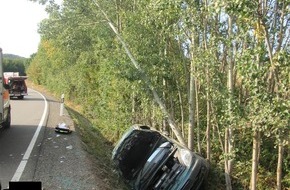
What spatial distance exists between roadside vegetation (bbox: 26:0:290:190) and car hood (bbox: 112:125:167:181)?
1.52m

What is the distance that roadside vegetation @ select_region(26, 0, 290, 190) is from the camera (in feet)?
19.0

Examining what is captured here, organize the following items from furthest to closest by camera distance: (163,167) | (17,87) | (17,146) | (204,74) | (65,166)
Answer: (17,87) → (17,146) → (204,74) → (65,166) → (163,167)

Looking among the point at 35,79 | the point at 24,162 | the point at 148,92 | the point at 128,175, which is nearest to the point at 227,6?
the point at 128,175

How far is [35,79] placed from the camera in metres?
69.8

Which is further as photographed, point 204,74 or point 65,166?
point 204,74

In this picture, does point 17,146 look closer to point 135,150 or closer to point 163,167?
point 135,150

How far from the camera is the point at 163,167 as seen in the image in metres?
7.29

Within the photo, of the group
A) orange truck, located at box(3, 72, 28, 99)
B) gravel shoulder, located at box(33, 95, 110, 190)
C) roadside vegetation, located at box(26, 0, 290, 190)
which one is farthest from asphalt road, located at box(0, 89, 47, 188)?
orange truck, located at box(3, 72, 28, 99)

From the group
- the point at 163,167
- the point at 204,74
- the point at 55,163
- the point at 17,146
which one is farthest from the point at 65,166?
the point at 204,74

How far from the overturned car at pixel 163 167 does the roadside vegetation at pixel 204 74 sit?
1.08 meters

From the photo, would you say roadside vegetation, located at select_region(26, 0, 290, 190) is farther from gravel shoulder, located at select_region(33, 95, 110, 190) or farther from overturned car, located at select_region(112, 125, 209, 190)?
gravel shoulder, located at select_region(33, 95, 110, 190)

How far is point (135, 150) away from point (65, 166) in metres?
1.71

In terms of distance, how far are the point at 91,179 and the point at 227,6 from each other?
13.4 ft

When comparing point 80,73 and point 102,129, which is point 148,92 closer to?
point 102,129
